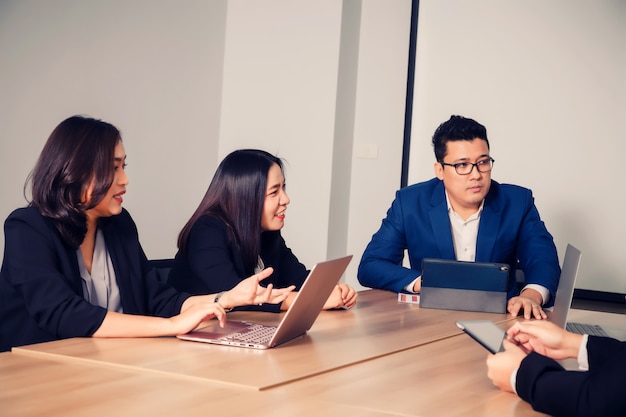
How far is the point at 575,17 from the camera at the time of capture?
5.27m

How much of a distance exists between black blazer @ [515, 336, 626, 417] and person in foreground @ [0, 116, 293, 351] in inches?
29.8

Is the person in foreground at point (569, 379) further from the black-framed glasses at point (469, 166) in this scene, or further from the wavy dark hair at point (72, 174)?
the black-framed glasses at point (469, 166)

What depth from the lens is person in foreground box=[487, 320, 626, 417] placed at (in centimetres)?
142

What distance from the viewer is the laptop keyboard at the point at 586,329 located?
8.58 ft

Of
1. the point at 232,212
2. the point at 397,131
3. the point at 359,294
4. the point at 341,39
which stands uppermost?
the point at 341,39

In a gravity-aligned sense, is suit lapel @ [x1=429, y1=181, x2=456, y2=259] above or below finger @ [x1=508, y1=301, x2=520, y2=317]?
above

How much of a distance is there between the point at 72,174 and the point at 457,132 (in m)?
1.80

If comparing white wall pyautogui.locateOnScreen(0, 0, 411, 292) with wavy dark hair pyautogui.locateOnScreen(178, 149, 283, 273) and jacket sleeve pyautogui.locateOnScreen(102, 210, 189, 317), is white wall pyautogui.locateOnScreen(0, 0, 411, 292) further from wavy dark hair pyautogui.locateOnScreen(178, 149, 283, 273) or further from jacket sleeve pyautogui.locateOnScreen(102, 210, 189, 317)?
jacket sleeve pyautogui.locateOnScreen(102, 210, 189, 317)

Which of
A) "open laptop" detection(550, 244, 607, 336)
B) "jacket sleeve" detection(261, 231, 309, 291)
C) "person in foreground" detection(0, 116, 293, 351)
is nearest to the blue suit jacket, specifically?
"jacket sleeve" detection(261, 231, 309, 291)

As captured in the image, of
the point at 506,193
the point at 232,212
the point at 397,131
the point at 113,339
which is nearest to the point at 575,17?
the point at 397,131

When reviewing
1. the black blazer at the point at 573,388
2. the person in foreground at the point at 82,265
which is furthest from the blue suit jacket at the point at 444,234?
the black blazer at the point at 573,388

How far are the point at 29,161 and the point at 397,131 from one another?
107 inches

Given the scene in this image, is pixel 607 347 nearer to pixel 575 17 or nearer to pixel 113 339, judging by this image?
pixel 113 339

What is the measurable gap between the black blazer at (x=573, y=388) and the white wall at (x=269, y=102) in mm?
3446
